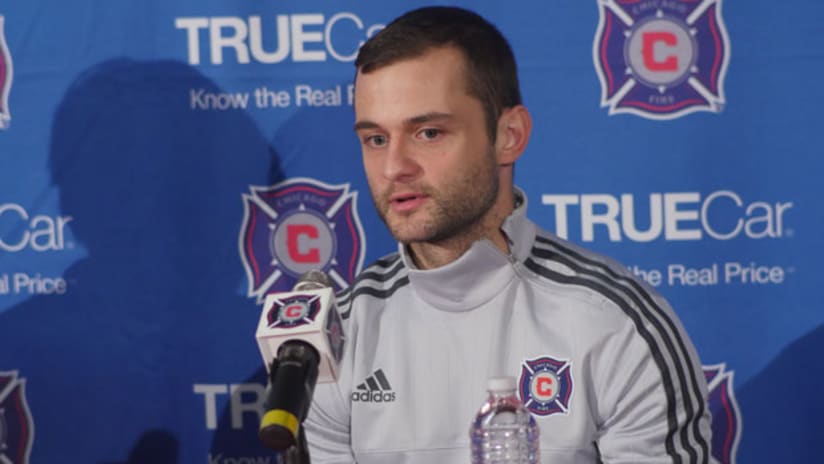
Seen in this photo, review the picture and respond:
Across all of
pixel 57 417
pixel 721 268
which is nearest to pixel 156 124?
pixel 57 417

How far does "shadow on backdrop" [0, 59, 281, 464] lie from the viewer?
278cm

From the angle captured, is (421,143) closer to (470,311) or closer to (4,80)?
(470,311)

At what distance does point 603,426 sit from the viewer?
1.85 metres

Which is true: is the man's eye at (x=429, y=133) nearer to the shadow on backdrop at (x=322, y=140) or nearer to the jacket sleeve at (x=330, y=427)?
the jacket sleeve at (x=330, y=427)

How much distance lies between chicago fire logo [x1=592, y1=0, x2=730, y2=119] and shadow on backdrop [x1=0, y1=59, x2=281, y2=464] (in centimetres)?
87

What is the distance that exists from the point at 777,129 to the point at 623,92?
1.24 feet

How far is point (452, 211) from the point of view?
1861 mm

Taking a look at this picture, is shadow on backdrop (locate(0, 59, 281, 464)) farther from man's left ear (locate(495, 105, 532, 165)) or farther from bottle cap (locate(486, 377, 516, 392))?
bottle cap (locate(486, 377, 516, 392))

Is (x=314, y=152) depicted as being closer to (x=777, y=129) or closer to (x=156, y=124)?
(x=156, y=124)

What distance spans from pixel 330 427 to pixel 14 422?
1200 mm

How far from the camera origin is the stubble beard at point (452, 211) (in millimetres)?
1829

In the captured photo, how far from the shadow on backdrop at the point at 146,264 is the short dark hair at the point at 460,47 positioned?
3.10ft

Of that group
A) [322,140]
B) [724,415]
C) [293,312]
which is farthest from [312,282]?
[724,415]

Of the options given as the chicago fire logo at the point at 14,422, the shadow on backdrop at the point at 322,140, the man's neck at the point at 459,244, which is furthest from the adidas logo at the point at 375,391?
the chicago fire logo at the point at 14,422
